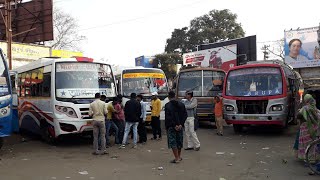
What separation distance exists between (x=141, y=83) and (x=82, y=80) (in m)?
3.50

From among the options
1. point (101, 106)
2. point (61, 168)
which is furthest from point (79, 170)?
point (101, 106)

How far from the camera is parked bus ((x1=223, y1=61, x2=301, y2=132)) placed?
475 inches

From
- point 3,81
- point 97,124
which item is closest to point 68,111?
point 97,124

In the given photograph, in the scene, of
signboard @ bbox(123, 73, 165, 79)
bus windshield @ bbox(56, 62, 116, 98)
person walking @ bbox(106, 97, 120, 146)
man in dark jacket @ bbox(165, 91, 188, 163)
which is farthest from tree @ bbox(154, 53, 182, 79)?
man in dark jacket @ bbox(165, 91, 188, 163)

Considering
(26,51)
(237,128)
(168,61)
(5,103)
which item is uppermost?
(168,61)

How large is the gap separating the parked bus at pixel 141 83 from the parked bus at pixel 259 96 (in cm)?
272

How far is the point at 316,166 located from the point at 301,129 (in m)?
0.87

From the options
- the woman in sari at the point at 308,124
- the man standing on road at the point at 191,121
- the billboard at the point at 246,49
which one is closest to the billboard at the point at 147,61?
the billboard at the point at 246,49

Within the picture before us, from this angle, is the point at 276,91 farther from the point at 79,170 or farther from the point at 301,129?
the point at 79,170

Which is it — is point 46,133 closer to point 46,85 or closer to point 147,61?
point 46,85

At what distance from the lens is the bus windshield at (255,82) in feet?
40.7

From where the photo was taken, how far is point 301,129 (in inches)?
305

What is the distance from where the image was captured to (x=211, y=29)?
5566cm

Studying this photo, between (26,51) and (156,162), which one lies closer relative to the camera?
(156,162)
